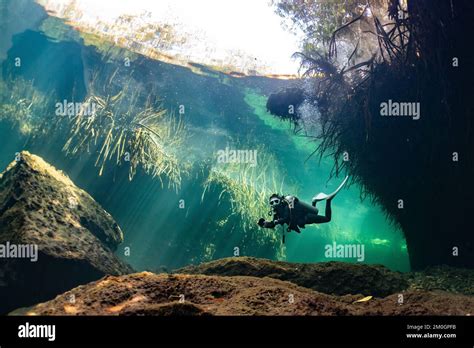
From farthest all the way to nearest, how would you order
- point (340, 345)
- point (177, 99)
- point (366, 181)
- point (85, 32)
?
1. point (177, 99)
2. point (85, 32)
3. point (366, 181)
4. point (340, 345)

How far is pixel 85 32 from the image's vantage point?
49.6 feet

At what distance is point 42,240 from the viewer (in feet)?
17.5

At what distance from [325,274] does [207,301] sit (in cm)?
245

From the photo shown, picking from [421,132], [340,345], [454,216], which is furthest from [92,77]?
[340,345]

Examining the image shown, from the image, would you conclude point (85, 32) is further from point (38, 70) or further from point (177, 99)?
point (177, 99)

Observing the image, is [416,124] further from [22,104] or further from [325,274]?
[22,104]

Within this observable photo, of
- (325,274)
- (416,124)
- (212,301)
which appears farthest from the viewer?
(416,124)

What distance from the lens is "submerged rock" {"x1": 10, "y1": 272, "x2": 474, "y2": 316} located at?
2.69 meters

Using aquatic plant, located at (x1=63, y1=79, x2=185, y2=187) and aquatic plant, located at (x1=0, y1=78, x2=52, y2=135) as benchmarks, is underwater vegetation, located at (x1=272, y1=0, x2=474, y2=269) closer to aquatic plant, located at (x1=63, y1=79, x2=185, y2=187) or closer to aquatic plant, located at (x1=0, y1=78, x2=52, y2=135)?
aquatic plant, located at (x1=63, y1=79, x2=185, y2=187)

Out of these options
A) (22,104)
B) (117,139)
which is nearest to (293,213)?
(117,139)

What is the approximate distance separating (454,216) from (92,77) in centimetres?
1641

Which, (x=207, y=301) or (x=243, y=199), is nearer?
(x=207, y=301)

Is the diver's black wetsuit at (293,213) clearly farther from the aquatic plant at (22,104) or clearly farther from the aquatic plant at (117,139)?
the aquatic plant at (22,104)

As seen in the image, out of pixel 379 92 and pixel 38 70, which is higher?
pixel 38 70
